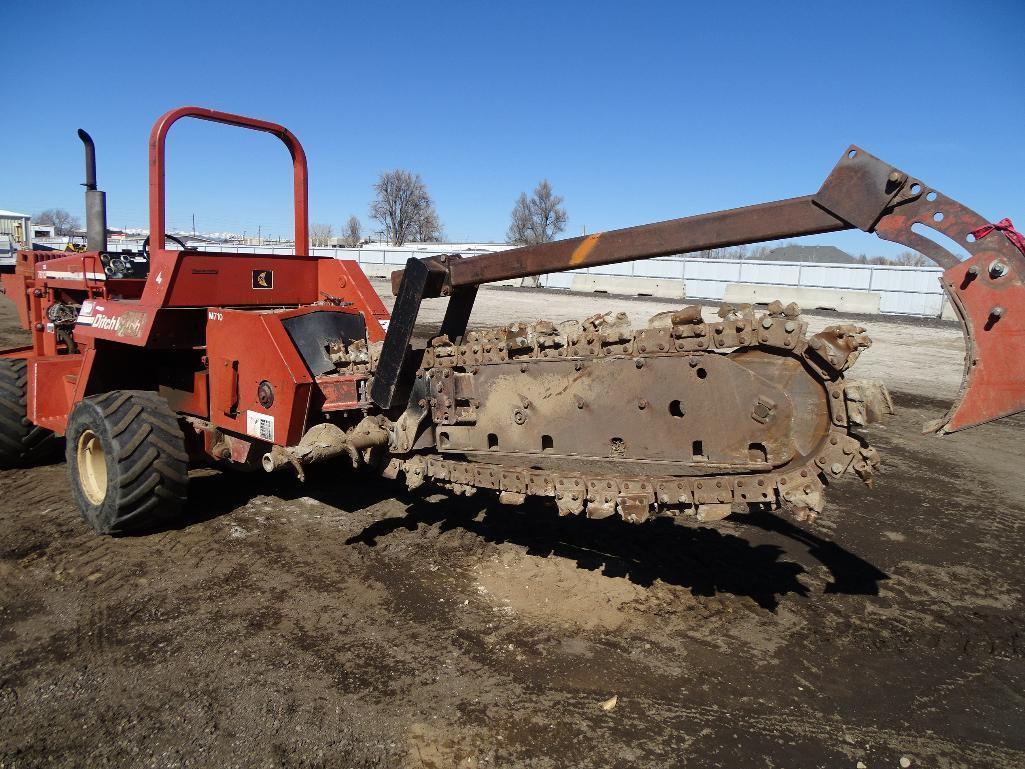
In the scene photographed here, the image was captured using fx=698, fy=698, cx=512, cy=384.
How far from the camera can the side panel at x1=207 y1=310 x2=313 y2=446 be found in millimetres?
4590

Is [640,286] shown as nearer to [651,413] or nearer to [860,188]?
[651,413]

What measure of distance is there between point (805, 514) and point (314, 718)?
2.49m

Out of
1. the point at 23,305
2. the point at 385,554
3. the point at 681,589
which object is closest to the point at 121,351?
the point at 23,305

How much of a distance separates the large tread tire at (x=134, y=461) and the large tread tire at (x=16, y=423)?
68.4 inches

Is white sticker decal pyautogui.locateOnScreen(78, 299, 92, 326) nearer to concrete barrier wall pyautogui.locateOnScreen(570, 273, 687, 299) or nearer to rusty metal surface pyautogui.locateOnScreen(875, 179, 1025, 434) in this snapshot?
rusty metal surface pyautogui.locateOnScreen(875, 179, 1025, 434)

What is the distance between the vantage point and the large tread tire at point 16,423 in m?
6.52

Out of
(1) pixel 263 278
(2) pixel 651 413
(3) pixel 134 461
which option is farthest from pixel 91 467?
(2) pixel 651 413

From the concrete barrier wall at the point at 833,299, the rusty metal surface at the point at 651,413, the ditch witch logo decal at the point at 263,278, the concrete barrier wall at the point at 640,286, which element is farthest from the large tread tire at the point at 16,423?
the concrete barrier wall at the point at 640,286

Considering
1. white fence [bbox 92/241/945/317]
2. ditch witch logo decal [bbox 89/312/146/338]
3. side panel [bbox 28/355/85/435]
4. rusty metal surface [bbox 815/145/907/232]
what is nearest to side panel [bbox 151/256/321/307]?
ditch witch logo decal [bbox 89/312/146/338]

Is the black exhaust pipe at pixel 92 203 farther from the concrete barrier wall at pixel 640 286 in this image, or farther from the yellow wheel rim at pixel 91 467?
the concrete barrier wall at pixel 640 286

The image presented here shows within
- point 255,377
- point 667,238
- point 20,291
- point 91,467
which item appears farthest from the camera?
point 20,291

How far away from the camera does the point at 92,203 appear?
675 cm

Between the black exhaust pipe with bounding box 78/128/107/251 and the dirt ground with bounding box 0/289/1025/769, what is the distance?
7.73 feet

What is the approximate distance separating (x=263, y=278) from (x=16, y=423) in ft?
9.74
